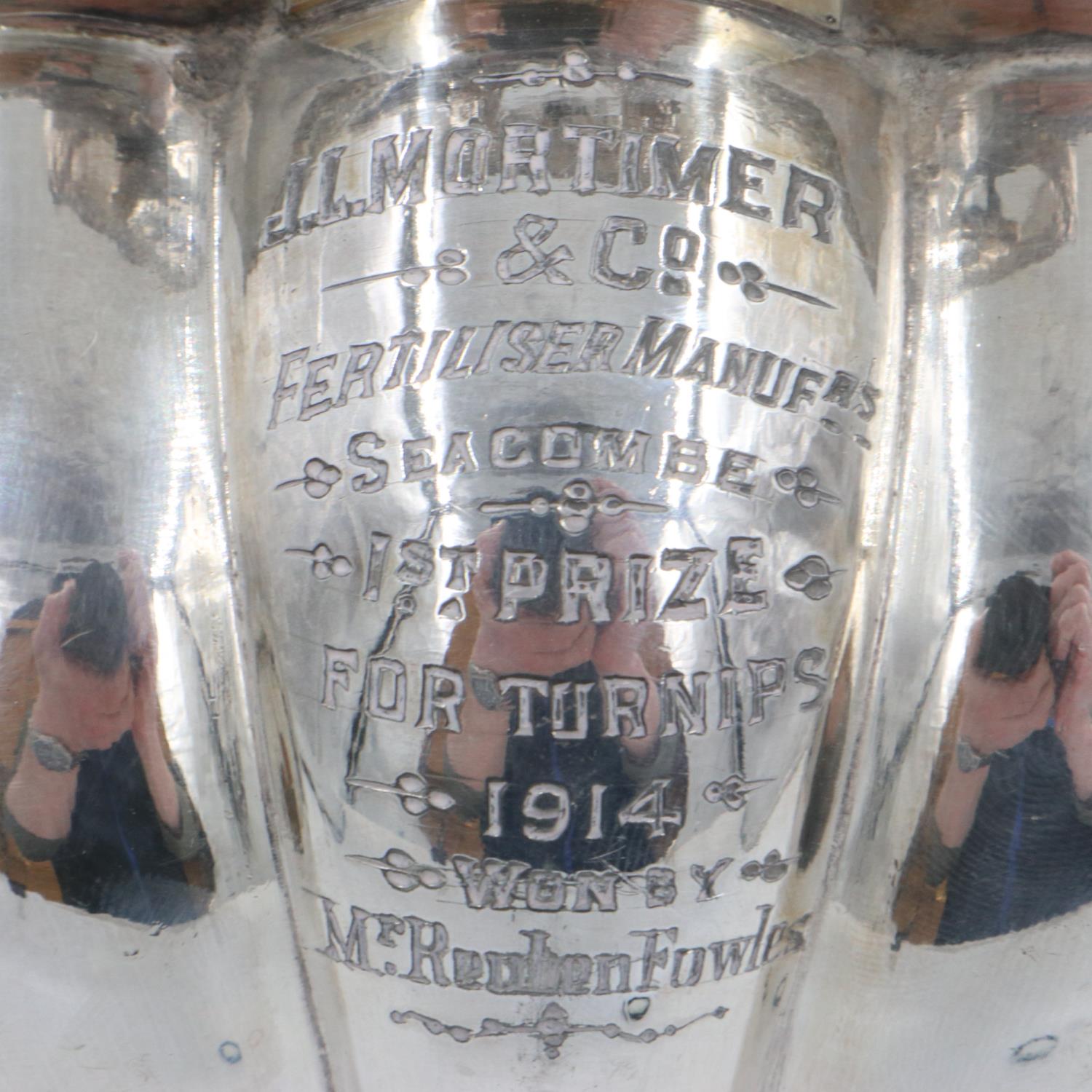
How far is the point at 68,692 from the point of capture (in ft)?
2.29

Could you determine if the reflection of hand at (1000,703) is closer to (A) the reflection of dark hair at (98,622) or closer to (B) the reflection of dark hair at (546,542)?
(B) the reflection of dark hair at (546,542)

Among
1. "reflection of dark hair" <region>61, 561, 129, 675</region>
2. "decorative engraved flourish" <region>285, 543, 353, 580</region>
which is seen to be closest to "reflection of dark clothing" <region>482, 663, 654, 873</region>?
"decorative engraved flourish" <region>285, 543, 353, 580</region>

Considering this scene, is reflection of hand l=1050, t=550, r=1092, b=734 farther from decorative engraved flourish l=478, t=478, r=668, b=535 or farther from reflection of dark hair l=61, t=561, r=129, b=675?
reflection of dark hair l=61, t=561, r=129, b=675

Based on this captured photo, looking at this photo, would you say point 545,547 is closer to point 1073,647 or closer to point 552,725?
point 552,725

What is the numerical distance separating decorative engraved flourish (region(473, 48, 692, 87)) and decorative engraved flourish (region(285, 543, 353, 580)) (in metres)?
0.25

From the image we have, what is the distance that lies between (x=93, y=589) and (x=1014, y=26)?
58 centimetres

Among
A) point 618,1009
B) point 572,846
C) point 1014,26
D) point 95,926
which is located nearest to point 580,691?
point 572,846

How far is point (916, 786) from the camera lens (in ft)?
2.37

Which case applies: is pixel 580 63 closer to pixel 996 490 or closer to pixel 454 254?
pixel 454 254

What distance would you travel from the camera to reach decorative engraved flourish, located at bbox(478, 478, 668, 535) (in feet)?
2.12

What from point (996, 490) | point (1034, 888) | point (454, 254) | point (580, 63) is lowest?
point (1034, 888)

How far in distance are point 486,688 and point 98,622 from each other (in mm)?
217

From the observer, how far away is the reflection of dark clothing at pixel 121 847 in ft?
2.32

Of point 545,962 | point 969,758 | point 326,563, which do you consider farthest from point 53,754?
point 969,758
